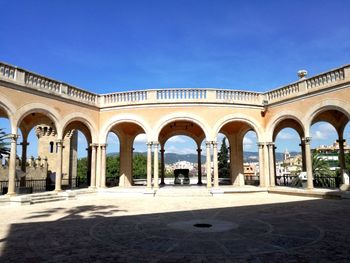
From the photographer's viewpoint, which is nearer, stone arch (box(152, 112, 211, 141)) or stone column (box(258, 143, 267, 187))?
stone arch (box(152, 112, 211, 141))

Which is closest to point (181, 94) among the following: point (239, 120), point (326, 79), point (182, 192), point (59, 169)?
point (239, 120)

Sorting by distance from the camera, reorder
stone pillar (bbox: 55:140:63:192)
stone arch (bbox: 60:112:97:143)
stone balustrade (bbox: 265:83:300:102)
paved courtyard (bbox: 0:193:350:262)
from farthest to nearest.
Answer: stone balustrade (bbox: 265:83:300:102) < stone arch (bbox: 60:112:97:143) < stone pillar (bbox: 55:140:63:192) < paved courtyard (bbox: 0:193:350:262)

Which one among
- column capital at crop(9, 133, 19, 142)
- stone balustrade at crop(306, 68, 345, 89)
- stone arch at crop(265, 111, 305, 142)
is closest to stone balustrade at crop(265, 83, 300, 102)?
stone balustrade at crop(306, 68, 345, 89)

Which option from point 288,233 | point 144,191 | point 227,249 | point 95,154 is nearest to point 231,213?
point 288,233

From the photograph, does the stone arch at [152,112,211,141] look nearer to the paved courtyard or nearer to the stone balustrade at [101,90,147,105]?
the stone balustrade at [101,90,147,105]

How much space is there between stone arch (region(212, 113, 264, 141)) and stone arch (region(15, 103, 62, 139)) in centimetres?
999

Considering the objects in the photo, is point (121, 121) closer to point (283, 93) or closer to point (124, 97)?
point (124, 97)

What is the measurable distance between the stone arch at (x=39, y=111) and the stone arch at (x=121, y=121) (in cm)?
337

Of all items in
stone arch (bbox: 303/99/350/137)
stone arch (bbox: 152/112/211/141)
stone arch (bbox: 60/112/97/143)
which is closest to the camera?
stone arch (bbox: 303/99/350/137)

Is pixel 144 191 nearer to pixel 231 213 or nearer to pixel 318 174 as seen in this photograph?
pixel 231 213

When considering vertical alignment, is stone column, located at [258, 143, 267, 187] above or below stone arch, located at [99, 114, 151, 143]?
below

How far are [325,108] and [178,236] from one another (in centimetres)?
1328

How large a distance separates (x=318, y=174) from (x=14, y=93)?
33009 mm

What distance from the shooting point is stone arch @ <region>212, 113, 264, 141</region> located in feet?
64.6
